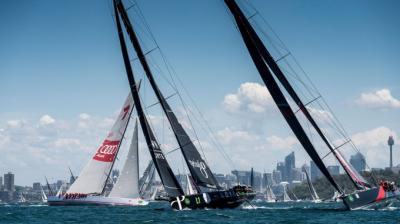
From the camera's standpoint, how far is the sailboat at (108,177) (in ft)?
283

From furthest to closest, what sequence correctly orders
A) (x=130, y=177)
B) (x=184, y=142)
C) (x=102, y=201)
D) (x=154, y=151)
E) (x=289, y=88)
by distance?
(x=102, y=201) < (x=130, y=177) < (x=184, y=142) < (x=154, y=151) < (x=289, y=88)

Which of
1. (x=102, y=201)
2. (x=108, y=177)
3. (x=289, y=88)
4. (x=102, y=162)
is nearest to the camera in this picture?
(x=289, y=88)

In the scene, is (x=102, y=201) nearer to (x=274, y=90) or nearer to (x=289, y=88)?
(x=274, y=90)

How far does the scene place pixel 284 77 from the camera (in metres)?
47.3

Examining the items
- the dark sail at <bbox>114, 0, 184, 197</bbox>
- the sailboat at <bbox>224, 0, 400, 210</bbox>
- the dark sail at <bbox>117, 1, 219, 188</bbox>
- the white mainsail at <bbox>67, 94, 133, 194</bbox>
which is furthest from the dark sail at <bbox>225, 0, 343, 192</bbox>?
the white mainsail at <bbox>67, 94, 133, 194</bbox>

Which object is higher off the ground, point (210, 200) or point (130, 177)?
point (130, 177)

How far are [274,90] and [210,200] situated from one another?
12.4m

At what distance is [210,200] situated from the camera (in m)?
56.4

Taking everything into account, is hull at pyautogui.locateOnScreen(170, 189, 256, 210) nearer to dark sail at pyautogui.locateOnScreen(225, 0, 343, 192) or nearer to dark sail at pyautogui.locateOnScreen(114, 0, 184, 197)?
dark sail at pyautogui.locateOnScreen(114, 0, 184, 197)

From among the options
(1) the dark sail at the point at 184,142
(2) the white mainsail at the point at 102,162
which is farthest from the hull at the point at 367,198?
(2) the white mainsail at the point at 102,162

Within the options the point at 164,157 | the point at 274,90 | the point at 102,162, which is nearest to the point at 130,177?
the point at 102,162

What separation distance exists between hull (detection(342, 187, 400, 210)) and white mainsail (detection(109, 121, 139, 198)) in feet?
133

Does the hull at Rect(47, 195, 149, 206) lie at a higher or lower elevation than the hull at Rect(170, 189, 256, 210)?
higher

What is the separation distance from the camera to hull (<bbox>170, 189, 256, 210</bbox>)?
5588cm
